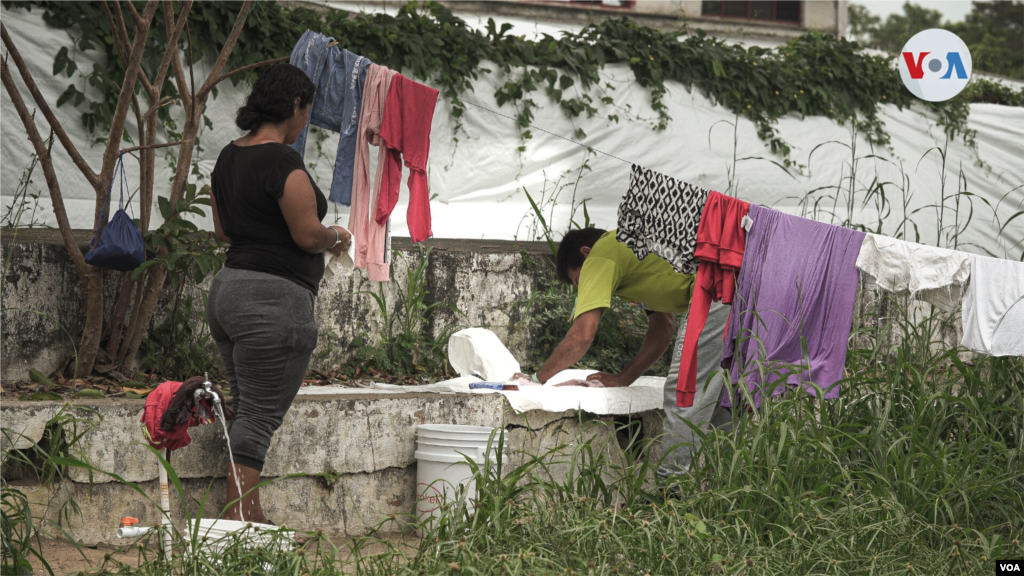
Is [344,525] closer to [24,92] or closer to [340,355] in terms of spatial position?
[340,355]

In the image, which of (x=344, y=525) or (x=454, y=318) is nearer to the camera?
(x=344, y=525)

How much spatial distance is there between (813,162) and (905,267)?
4334 mm

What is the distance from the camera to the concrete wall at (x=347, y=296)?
14.8ft

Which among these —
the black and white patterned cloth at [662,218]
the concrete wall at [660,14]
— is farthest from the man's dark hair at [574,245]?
the concrete wall at [660,14]

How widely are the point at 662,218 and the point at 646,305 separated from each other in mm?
614

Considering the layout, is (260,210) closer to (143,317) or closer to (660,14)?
(143,317)

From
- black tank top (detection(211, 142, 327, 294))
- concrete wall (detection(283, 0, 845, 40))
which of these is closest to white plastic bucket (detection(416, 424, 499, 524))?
black tank top (detection(211, 142, 327, 294))

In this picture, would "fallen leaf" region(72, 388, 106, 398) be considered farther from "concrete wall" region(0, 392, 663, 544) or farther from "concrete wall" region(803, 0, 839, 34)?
"concrete wall" region(803, 0, 839, 34)

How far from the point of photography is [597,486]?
357cm

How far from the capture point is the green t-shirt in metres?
4.61

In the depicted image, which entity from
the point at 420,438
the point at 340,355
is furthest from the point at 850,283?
the point at 340,355

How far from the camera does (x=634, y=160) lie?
7.63 metres

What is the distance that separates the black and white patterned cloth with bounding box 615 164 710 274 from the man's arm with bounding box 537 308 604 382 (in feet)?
1.26

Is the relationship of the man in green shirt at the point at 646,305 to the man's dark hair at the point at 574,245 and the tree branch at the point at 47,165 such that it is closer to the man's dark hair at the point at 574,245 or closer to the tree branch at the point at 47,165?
the man's dark hair at the point at 574,245
